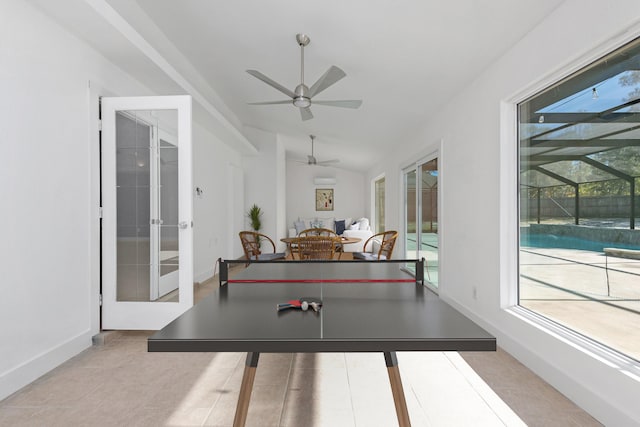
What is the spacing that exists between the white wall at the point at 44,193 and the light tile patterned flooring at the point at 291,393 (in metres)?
0.25

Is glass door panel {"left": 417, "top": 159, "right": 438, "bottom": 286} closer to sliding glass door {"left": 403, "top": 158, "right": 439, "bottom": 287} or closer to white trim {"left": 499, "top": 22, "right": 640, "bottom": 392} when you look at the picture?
sliding glass door {"left": 403, "top": 158, "right": 439, "bottom": 287}

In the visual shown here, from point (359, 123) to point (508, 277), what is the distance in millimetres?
3403

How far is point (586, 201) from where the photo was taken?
1965 millimetres

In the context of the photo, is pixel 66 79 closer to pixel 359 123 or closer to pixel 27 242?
pixel 27 242

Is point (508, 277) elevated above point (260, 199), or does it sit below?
below

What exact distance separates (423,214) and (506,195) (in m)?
2.12

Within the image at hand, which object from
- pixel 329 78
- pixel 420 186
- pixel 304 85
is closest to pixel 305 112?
pixel 304 85

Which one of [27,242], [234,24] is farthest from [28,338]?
[234,24]

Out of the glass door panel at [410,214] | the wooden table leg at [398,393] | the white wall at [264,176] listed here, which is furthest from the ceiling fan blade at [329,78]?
the white wall at [264,176]

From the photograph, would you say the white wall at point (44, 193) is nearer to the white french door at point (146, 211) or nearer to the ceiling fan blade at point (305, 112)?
the white french door at point (146, 211)

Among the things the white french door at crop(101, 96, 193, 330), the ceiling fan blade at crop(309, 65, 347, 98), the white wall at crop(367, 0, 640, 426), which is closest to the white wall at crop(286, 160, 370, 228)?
the white wall at crop(367, 0, 640, 426)

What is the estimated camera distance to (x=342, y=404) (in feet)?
5.86

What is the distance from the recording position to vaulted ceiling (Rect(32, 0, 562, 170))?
2.23 meters

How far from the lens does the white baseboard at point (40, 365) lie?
6.28ft
